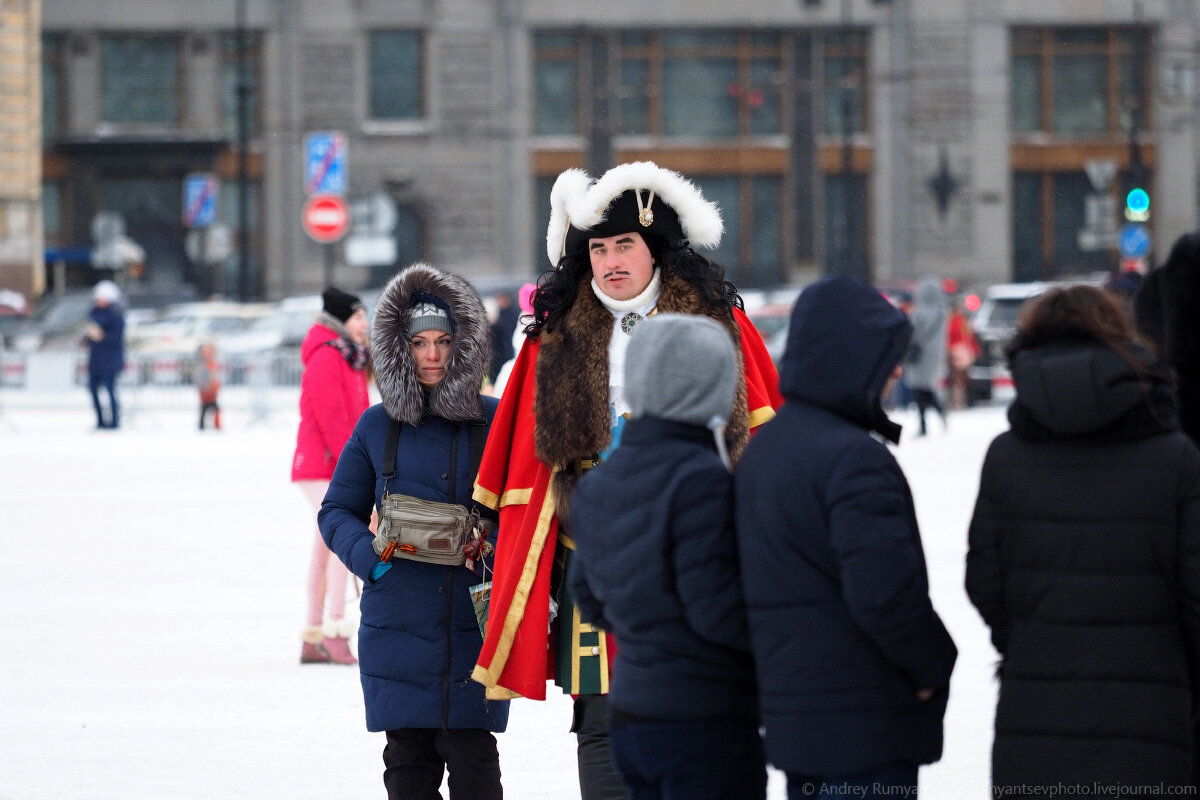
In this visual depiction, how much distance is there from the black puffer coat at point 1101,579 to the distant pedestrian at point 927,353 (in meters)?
16.4

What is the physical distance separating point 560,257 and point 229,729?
9.75 ft

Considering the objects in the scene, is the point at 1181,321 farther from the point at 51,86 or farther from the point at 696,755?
the point at 51,86

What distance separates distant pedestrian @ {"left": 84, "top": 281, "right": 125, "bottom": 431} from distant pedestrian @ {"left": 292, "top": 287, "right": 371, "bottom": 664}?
50.7 feet

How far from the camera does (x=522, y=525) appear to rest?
4.91 m

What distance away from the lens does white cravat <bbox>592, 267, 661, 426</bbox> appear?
500 cm

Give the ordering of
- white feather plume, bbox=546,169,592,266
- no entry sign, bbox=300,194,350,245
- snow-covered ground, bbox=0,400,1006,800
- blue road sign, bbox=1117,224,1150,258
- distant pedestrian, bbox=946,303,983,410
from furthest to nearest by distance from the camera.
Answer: blue road sign, bbox=1117,224,1150,258 → distant pedestrian, bbox=946,303,983,410 → no entry sign, bbox=300,194,350,245 → snow-covered ground, bbox=0,400,1006,800 → white feather plume, bbox=546,169,592,266

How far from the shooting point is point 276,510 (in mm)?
14641

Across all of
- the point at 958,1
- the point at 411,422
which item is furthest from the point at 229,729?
the point at 958,1

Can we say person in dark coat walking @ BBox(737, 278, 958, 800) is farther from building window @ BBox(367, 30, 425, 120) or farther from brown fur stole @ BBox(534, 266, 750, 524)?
building window @ BBox(367, 30, 425, 120)

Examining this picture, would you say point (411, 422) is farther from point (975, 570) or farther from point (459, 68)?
point (459, 68)

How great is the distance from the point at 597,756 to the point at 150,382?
22.7 metres

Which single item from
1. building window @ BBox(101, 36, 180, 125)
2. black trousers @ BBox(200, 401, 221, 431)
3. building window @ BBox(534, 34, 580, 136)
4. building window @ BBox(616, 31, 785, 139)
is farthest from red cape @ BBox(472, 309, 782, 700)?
building window @ BBox(101, 36, 180, 125)

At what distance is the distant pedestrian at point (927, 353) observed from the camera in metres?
20.6

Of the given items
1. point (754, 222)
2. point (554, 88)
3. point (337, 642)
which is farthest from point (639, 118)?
point (337, 642)
